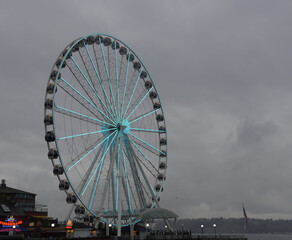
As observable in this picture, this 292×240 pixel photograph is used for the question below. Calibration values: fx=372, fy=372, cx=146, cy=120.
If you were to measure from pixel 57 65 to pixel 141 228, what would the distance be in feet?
130

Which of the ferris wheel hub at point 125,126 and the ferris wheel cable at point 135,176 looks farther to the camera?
the ferris wheel cable at point 135,176

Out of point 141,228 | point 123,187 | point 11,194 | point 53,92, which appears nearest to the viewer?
point 53,92

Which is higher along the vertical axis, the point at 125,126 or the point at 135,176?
the point at 125,126

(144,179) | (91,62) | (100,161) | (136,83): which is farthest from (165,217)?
(91,62)

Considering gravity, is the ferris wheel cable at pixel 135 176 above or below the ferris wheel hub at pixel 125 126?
below

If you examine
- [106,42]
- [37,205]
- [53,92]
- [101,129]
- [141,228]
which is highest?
[106,42]

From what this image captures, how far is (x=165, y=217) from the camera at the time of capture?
2173 inches

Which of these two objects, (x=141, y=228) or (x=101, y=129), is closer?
(x=101, y=129)

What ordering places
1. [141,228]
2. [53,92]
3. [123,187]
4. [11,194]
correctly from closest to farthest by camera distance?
[53,92] → [123,187] → [141,228] → [11,194]

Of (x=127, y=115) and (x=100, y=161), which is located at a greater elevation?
(x=127, y=115)

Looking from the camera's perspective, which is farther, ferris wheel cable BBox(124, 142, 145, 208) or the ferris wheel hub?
ferris wheel cable BBox(124, 142, 145, 208)

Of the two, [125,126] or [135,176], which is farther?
[135,176]

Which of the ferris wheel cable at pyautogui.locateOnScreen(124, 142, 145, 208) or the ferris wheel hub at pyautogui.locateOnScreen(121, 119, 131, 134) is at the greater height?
the ferris wheel hub at pyautogui.locateOnScreen(121, 119, 131, 134)

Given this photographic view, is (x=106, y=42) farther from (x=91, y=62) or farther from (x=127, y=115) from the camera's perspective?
(x=127, y=115)
